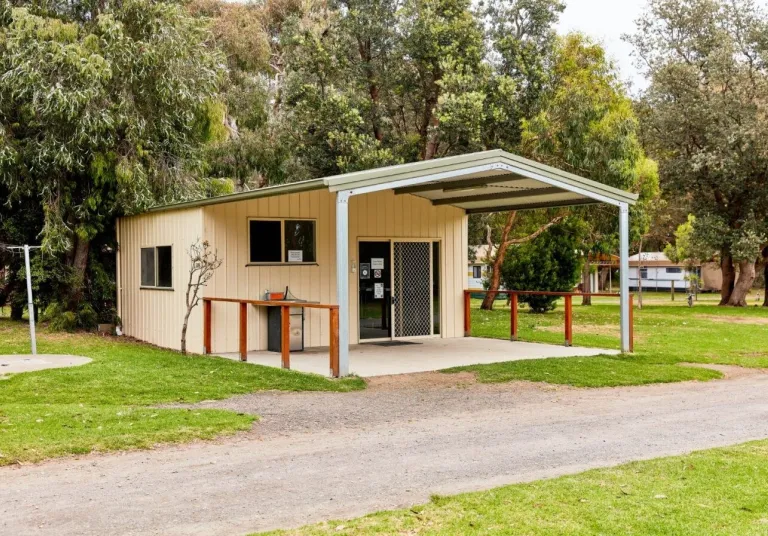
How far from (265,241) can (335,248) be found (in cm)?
139

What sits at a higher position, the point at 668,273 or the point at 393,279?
the point at 393,279

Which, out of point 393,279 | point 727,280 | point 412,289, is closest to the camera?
point 393,279

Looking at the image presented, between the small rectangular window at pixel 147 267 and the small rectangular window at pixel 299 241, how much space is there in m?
2.74

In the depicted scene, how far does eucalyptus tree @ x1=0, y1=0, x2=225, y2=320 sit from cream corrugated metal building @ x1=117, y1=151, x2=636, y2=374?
0.97 metres

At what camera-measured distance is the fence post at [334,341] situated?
1048 centimetres

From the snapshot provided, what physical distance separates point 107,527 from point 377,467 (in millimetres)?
2108

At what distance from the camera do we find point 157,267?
48.4ft

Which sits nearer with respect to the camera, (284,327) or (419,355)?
(284,327)

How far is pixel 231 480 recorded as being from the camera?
5.80 m

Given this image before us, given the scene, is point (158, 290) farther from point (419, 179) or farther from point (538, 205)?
point (538, 205)

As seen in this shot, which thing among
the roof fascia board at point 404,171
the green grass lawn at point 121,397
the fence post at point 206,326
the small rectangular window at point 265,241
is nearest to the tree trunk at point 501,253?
the small rectangular window at point 265,241

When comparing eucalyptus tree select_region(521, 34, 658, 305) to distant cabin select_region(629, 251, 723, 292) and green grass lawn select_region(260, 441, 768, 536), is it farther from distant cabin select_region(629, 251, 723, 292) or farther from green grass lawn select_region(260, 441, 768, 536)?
distant cabin select_region(629, 251, 723, 292)

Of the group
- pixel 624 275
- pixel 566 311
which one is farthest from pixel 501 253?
pixel 624 275

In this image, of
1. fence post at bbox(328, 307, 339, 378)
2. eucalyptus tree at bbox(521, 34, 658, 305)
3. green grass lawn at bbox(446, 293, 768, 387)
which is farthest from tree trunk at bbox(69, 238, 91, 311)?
eucalyptus tree at bbox(521, 34, 658, 305)
